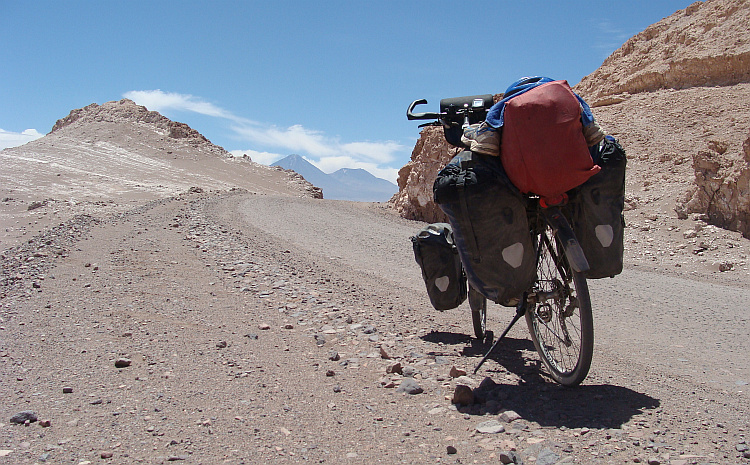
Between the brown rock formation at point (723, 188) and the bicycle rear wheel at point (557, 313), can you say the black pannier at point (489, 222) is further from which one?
the brown rock formation at point (723, 188)

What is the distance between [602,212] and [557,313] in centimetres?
70

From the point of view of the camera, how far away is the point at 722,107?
57.1 ft

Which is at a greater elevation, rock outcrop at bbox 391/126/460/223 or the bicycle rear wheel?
rock outcrop at bbox 391/126/460/223

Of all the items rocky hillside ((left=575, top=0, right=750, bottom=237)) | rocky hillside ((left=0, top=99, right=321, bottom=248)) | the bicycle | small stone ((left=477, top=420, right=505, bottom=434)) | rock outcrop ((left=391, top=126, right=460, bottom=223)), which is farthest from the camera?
rocky hillside ((left=0, top=99, right=321, bottom=248))

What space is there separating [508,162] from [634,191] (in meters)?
13.8

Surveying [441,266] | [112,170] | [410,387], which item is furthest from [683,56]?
[112,170]

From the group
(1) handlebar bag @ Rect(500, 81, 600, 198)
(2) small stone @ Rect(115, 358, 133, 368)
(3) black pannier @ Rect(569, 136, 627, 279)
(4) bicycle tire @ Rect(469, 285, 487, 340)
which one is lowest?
(2) small stone @ Rect(115, 358, 133, 368)

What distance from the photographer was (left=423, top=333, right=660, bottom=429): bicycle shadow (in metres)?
2.82

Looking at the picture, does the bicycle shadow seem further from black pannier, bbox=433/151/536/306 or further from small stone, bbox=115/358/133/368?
small stone, bbox=115/358/133/368

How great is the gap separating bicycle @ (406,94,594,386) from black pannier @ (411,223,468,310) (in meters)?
0.68

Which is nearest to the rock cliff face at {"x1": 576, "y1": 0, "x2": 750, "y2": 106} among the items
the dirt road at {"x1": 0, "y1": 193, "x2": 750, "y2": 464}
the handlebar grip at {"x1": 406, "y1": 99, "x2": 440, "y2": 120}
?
the dirt road at {"x1": 0, "y1": 193, "x2": 750, "y2": 464}

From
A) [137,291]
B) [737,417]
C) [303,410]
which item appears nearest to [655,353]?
[737,417]

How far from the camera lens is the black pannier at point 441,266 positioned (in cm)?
425

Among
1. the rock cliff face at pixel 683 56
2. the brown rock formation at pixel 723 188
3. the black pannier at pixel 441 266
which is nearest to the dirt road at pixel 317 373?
the black pannier at pixel 441 266
